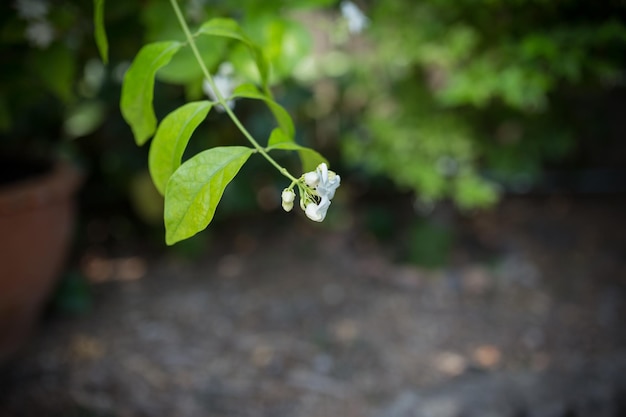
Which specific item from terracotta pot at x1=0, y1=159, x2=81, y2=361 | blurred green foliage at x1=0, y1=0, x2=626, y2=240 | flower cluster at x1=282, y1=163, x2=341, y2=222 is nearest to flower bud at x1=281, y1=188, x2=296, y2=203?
flower cluster at x1=282, y1=163, x2=341, y2=222

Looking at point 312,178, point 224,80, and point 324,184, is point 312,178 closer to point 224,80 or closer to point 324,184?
point 324,184

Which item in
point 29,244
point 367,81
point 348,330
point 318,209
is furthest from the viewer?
point 367,81

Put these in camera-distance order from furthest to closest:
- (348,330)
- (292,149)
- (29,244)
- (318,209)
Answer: (348,330), (29,244), (292,149), (318,209)

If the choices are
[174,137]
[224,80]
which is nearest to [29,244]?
[224,80]

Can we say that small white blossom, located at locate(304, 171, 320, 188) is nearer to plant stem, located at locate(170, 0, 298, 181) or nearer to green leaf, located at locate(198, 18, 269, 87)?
plant stem, located at locate(170, 0, 298, 181)

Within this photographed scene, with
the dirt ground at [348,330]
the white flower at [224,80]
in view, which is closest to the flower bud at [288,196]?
A: the white flower at [224,80]

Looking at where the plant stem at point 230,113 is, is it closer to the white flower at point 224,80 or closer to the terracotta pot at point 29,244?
the white flower at point 224,80

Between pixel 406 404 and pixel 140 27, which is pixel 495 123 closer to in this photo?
pixel 406 404
